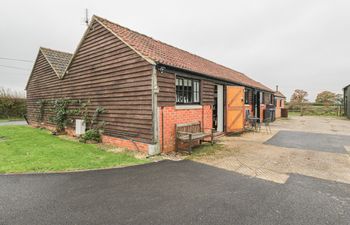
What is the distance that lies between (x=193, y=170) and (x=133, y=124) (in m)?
3.34

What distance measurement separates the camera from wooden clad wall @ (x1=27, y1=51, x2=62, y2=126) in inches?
498

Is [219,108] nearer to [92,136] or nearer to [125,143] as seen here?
[125,143]

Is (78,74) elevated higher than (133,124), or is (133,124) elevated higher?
(78,74)

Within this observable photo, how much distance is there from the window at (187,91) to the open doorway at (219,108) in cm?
256

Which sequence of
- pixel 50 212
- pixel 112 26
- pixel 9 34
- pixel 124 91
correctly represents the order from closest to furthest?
pixel 50 212 < pixel 124 91 < pixel 112 26 < pixel 9 34

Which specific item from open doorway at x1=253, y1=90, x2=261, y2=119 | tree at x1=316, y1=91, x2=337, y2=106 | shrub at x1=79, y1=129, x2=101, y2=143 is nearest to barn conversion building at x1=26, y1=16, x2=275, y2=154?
shrub at x1=79, y1=129, x2=101, y2=143

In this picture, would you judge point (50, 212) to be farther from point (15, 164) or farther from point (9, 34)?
point (9, 34)

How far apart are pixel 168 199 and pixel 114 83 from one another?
6.20 metres

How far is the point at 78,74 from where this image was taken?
10.3m

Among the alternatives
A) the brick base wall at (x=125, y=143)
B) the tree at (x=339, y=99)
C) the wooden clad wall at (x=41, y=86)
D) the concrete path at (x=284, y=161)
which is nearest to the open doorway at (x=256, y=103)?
the concrete path at (x=284, y=161)

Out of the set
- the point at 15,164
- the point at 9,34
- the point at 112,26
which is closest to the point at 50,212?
the point at 15,164

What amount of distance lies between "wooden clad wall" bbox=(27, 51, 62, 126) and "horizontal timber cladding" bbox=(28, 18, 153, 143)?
275 cm

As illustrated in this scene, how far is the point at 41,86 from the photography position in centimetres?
1446

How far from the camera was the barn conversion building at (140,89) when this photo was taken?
21.8ft
